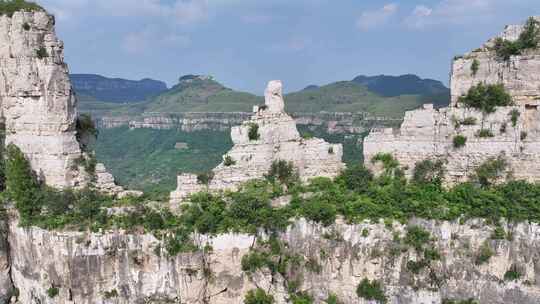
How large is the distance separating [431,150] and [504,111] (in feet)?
11.0

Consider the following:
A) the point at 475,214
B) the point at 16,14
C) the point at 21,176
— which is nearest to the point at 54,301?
the point at 21,176

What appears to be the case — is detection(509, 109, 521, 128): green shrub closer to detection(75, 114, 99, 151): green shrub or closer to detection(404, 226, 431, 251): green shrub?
detection(404, 226, 431, 251): green shrub

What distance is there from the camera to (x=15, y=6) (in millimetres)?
21656

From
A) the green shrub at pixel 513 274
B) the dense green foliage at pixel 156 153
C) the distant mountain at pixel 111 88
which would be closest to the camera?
the green shrub at pixel 513 274

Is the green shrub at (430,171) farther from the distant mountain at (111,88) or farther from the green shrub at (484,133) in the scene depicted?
the distant mountain at (111,88)

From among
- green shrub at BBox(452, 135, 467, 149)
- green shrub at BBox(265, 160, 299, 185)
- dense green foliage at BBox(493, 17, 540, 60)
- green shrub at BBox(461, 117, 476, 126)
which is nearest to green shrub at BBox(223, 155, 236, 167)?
green shrub at BBox(265, 160, 299, 185)

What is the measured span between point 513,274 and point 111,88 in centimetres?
13379

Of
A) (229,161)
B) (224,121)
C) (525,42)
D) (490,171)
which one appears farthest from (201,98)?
(490,171)

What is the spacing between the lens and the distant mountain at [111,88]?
12125 centimetres

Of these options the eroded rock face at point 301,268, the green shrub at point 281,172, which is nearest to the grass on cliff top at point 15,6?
the eroded rock face at point 301,268

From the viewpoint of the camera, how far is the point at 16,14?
840 inches

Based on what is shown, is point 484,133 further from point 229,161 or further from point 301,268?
point 229,161

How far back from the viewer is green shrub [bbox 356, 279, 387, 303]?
20016 millimetres

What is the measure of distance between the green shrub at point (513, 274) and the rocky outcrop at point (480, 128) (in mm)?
3905
